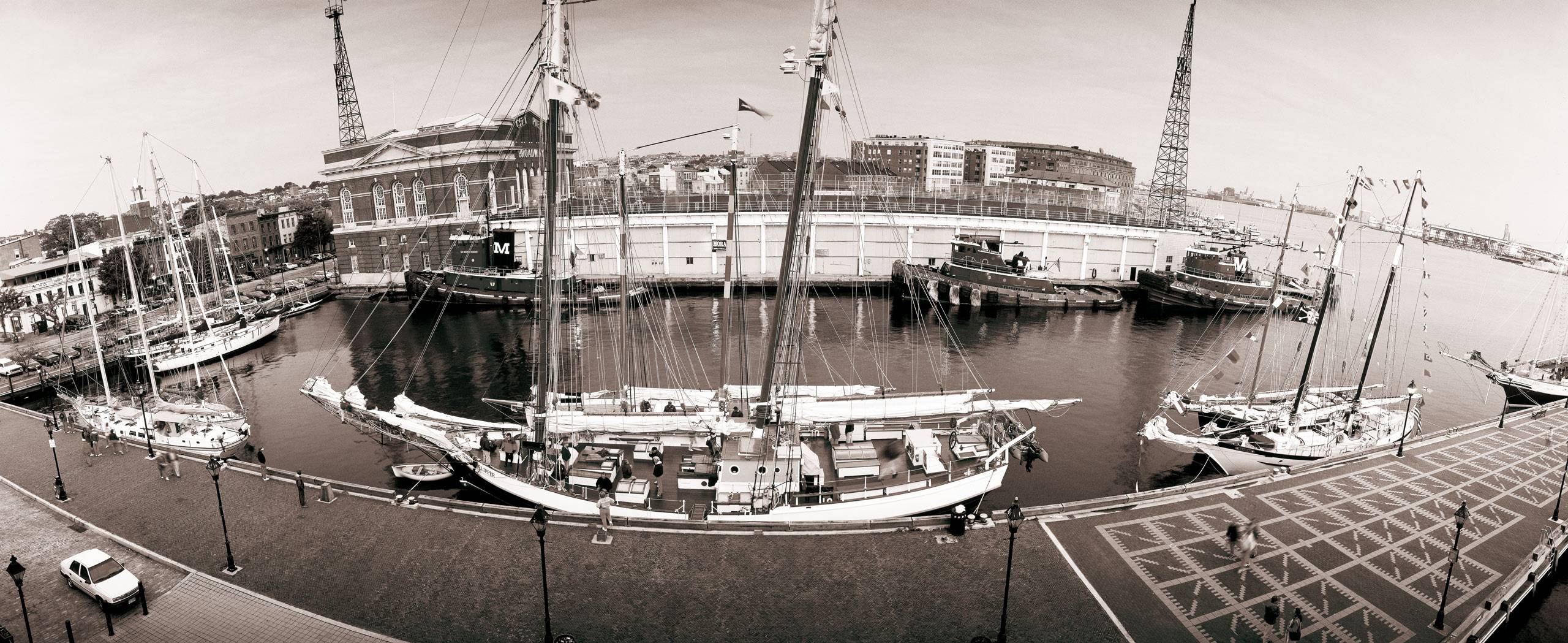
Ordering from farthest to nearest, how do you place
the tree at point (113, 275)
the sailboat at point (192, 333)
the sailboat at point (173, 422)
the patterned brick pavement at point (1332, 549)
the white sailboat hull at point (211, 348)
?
the tree at point (113, 275) < the white sailboat hull at point (211, 348) < the sailboat at point (192, 333) < the sailboat at point (173, 422) < the patterned brick pavement at point (1332, 549)

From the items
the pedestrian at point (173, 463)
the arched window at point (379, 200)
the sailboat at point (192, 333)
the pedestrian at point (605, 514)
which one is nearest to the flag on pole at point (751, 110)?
the pedestrian at point (605, 514)

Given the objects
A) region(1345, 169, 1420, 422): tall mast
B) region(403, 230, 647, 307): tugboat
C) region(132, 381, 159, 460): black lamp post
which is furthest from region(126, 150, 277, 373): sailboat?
region(1345, 169, 1420, 422): tall mast

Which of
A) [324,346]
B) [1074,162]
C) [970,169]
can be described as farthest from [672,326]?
[1074,162]

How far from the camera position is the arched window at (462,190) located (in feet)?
221

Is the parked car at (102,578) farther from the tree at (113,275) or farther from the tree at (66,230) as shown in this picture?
the tree at (66,230)

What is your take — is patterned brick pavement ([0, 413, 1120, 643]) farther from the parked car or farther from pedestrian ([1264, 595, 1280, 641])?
pedestrian ([1264, 595, 1280, 641])

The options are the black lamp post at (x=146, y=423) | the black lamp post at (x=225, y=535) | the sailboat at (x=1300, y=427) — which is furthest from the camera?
the sailboat at (x=1300, y=427)

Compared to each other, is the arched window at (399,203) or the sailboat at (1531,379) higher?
the arched window at (399,203)

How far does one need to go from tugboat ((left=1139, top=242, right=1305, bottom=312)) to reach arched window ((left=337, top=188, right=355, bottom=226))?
8018 centimetres

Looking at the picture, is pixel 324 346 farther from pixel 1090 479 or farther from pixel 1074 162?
pixel 1074 162

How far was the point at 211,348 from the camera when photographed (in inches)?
1674

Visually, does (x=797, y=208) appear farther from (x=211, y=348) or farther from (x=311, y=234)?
(x=311, y=234)

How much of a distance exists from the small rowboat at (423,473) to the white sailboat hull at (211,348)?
22216 mm

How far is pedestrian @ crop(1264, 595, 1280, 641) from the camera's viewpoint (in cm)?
1330
